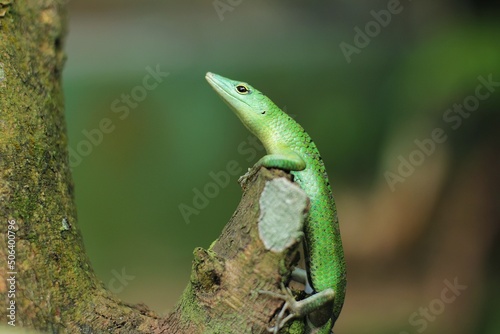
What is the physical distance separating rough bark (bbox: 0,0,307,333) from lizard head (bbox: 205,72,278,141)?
1150 mm

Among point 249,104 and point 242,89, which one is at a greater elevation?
point 242,89

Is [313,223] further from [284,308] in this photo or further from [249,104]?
[249,104]

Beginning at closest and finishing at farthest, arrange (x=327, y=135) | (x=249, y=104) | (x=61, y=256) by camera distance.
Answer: (x=61, y=256) < (x=249, y=104) < (x=327, y=135)

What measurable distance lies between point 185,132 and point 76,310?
6587 millimetres

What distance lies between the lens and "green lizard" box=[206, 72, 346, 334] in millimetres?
3248

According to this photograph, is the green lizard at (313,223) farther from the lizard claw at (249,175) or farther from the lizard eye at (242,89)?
the lizard eye at (242,89)

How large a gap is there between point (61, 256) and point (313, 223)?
1.51 metres

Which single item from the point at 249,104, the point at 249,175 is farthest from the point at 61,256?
the point at 249,104

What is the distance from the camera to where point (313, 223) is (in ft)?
11.1

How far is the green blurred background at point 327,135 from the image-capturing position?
7.73 m

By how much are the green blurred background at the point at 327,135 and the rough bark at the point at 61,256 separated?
219 inches

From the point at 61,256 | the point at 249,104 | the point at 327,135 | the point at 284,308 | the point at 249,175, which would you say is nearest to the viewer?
the point at 284,308

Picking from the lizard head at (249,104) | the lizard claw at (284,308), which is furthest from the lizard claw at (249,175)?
the lizard claw at (284,308)

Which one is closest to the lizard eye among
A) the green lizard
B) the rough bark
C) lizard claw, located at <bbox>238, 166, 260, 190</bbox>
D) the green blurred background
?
the green lizard
